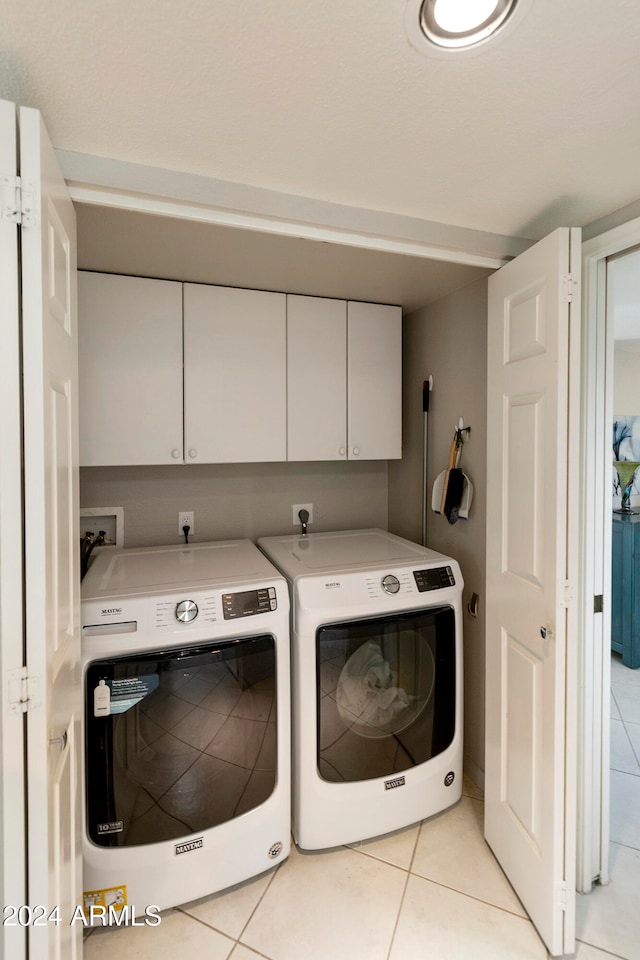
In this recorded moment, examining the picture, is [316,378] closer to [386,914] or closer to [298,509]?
[298,509]

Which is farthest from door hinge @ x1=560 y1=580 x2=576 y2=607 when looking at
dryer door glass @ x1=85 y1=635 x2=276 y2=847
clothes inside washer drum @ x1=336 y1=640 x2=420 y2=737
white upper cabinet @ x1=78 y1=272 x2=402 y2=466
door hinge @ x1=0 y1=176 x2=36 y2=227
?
door hinge @ x1=0 y1=176 x2=36 y2=227

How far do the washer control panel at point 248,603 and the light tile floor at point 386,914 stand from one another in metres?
0.92

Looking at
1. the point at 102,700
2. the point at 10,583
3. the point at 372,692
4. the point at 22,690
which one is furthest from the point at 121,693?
the point at 372,692

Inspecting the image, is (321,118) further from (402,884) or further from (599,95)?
(402,884)

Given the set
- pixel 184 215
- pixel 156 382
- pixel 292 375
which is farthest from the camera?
pixel 292 375

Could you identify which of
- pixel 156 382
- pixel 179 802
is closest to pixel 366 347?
pixel 156 382

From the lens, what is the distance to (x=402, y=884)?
1.59m

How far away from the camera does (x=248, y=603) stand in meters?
1.55

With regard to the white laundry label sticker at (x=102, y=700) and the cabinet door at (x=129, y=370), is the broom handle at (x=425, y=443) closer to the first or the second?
the cabinet door at (x=129, y=370)

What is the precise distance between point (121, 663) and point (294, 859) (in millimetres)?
985

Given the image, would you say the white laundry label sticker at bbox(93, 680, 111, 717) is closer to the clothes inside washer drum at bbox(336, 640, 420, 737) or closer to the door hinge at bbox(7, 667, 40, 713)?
the door hinge at bbox(7, 667, 40, 713)

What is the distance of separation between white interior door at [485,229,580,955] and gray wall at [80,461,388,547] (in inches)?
39.4

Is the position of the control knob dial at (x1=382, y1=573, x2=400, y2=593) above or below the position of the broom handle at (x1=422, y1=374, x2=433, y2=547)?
below

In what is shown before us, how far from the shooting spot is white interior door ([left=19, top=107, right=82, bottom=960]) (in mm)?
845
